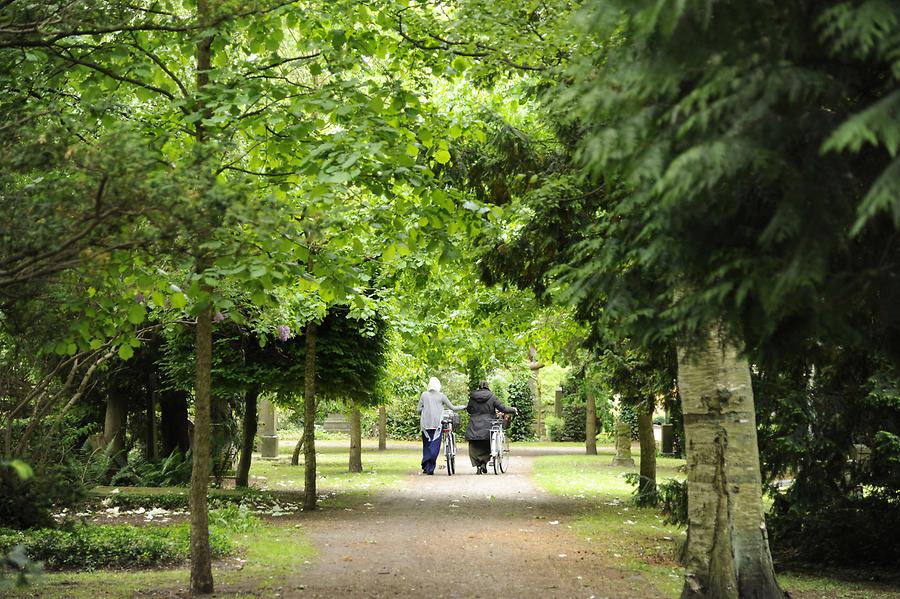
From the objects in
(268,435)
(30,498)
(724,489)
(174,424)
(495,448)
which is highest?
(174,424)

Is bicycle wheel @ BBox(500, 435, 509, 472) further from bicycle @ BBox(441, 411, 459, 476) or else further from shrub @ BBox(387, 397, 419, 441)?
shrub @ BBox(387, 397, 419, 441)

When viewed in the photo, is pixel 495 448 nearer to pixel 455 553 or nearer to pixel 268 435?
pixel 268 435

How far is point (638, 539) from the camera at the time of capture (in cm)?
1195

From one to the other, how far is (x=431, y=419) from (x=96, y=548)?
13.0 meters

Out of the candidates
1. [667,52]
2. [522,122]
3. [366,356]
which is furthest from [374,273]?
[667,52]

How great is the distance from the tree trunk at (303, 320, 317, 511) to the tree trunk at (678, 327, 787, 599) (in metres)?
8.11

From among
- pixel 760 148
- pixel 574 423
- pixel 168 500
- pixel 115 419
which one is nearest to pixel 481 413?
pixel 115 419

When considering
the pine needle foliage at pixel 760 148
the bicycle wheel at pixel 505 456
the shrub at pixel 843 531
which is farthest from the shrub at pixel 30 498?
the bicycle wheel at pixel 505 456

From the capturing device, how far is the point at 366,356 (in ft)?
55.6

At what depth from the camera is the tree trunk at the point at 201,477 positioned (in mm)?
8047

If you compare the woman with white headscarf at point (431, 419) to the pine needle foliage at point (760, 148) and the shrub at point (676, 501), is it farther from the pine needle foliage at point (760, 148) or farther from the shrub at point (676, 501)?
the pine needle foliage at point (760, 148)

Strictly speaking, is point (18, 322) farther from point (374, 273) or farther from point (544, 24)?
point (374, 273)

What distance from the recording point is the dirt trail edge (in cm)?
859

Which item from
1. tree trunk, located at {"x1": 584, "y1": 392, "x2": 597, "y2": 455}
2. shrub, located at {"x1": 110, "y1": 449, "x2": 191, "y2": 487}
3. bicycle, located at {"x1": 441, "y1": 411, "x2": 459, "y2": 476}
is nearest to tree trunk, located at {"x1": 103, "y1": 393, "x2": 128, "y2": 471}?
shrub, located at {"x1": 110, "y1": 449, "x2": 191, "y2": 487}
